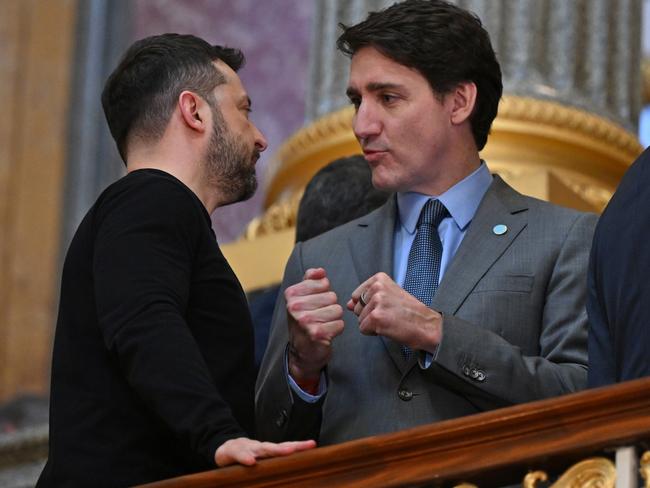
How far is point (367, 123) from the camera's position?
4207 millimetres

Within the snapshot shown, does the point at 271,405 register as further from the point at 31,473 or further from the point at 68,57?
the point at 68,57

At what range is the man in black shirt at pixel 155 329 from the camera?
3.46 metres

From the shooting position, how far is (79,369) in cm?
365

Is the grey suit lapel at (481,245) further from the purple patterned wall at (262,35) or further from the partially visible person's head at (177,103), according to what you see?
the purple patterned wall at (262,35)

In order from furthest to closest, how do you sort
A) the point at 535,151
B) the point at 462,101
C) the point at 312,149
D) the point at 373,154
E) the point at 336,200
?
the point at 312,149
the point at 535,151
the point at 336,200
the point at 462,101
the point at 373,154

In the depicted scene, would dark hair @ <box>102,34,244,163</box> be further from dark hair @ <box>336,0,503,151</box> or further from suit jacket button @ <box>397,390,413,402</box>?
suit jacket button @ <box>397,390,413,402</box>

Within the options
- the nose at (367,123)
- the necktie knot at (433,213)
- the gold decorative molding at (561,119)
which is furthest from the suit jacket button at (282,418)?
the gold decorative molding at (561,119)

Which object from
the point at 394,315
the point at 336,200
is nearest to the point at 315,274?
the point at 394,315

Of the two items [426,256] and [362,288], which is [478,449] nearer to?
[362,288]

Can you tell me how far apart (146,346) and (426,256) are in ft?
2.59

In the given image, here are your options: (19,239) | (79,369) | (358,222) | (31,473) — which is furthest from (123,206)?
(19,239)

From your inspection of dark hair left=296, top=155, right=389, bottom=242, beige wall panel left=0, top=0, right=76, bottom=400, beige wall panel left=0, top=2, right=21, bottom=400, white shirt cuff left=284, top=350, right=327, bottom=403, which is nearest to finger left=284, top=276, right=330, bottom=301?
white shirt cuff left=284, top=350, right=327, bottom=403

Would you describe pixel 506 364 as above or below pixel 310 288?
below

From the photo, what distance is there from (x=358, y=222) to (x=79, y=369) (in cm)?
83
